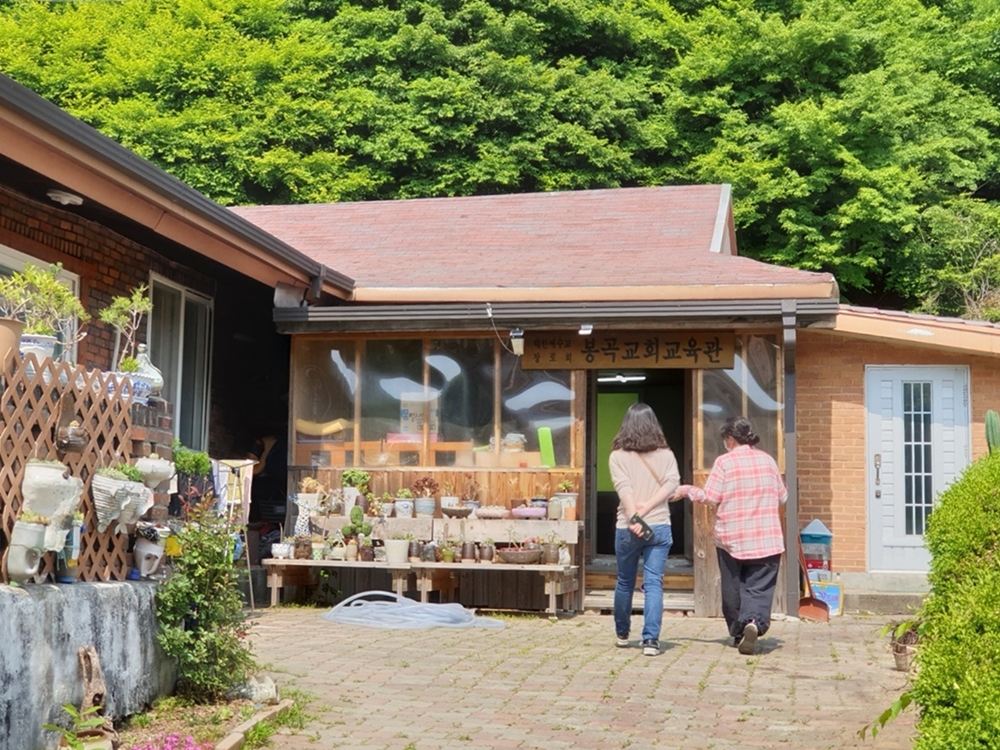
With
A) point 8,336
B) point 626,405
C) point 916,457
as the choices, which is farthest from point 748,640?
point 626,405

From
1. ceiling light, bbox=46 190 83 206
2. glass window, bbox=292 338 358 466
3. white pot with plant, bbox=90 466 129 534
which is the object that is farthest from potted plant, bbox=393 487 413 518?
white pot with plant, bbox=90 466 129 534

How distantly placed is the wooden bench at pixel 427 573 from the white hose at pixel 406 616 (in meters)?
0.60

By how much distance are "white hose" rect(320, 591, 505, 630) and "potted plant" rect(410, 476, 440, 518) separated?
1241mm

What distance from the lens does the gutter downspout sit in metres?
10.8

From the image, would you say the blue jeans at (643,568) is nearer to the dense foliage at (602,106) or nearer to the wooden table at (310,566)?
the wooden table at (310,566)

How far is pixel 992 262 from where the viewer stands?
21203 millimetres

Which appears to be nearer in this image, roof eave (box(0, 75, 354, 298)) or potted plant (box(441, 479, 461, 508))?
roof eave (box(0, 75, 354, 298))

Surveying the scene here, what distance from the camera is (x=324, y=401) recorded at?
1176 cm

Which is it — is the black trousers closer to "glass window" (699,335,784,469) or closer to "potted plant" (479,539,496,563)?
"glass window" (699,335,784,469)

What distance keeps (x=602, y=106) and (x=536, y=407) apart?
14936 mm

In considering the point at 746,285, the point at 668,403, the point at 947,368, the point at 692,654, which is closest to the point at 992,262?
the point at 668,403

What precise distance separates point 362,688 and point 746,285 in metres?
5.54

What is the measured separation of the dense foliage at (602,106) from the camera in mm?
22922

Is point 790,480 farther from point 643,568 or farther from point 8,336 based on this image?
point 8,336
